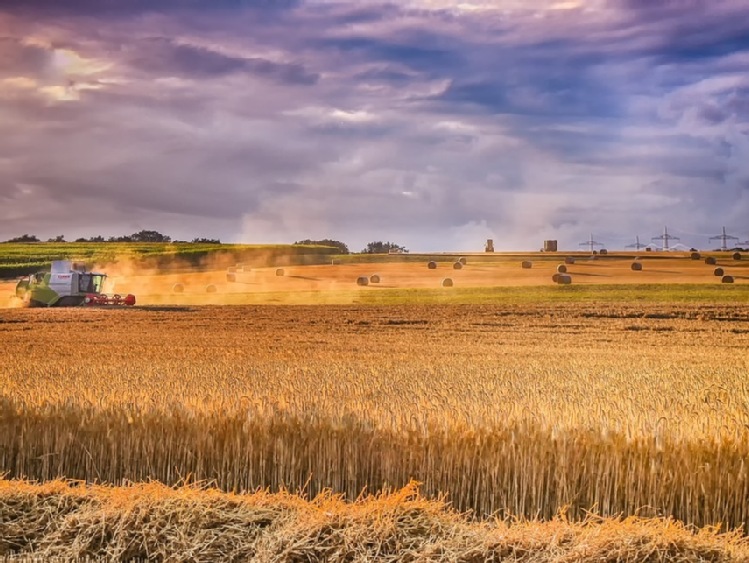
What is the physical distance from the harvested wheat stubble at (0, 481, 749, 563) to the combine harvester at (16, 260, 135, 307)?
2658 cm

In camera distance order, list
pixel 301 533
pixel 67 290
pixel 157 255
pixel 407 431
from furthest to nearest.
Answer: pixel 157 255, pixel 67 290, pixel 407 431, pixel 301 533

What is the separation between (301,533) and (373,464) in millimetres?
1521

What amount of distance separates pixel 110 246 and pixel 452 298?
2331 cm

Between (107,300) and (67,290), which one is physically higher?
(67,290)

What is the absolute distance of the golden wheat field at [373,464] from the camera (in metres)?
6.80

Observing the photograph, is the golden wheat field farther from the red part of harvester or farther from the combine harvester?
the combine harvester

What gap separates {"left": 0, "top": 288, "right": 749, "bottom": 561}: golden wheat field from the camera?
6.80 metres

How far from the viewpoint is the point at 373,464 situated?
8.19 metres

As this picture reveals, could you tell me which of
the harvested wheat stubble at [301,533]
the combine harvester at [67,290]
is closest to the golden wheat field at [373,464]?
the harvested wheat stubble at [301,533]

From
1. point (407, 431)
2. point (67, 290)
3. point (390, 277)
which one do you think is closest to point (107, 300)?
point (67, 290)

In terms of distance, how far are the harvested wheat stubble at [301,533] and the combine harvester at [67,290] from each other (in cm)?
2658

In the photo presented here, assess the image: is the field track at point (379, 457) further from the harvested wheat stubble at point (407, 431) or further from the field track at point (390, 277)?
the field track at point (390, 277)

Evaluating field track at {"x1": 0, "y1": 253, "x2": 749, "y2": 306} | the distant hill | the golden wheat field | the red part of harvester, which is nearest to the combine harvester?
the red part of harvester

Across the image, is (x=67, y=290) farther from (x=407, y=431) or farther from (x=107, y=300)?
(x=407, y=431)
